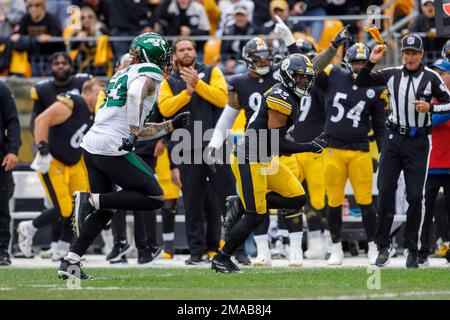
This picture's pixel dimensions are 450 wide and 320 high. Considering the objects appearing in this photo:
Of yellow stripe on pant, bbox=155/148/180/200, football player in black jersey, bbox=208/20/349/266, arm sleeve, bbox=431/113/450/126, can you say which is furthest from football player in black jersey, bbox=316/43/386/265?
yellow stripe on pant, bbox=155/148/180/200

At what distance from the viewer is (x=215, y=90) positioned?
10.7 m

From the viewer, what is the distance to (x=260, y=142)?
348 inches

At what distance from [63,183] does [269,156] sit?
390 cm

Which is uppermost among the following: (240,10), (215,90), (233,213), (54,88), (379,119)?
(240,10)

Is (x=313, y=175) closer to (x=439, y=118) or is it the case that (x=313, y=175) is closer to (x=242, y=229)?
(x=439, y=118)

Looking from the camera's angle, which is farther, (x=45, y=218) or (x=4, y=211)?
(x=45, y=218)

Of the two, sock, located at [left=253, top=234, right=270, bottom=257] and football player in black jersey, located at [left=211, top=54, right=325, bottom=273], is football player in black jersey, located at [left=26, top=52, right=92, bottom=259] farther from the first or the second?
football player in black jersey, located at [left=211, top=54, right=325, bottom=273]

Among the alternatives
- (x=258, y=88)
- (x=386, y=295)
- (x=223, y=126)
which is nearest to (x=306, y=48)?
(x=258, y=88)

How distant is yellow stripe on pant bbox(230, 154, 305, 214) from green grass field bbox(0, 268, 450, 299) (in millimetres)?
613

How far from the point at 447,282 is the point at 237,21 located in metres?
8.21

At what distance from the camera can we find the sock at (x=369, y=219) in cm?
1091

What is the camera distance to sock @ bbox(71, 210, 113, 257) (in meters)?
8.24
